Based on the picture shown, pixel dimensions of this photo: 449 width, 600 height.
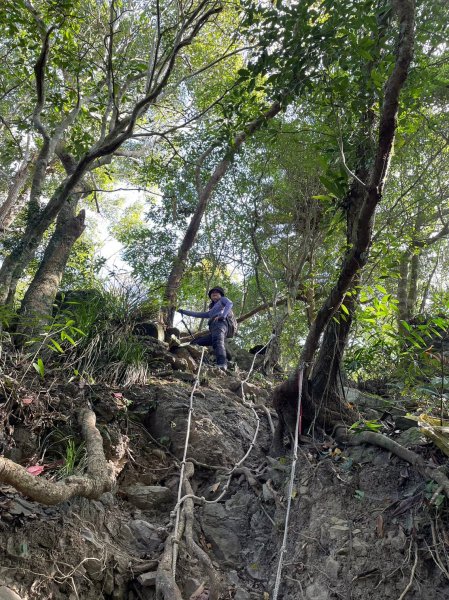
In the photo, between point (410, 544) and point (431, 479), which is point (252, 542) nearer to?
point (410, 544)

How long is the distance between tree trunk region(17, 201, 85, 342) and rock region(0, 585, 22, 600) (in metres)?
2.70

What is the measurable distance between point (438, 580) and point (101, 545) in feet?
6.93

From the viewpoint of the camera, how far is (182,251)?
8898 millimetres

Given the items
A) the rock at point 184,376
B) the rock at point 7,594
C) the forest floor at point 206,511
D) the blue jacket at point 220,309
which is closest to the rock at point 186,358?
the rock at point 184,376

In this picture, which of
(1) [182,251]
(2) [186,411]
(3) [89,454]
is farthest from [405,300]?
(3) [89,454]

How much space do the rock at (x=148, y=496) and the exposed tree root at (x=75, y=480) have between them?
0.95 feet

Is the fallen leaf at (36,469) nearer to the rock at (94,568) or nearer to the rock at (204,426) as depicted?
the rock at (94,568)

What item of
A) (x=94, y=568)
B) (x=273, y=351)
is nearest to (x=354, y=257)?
(x=94, y=568)

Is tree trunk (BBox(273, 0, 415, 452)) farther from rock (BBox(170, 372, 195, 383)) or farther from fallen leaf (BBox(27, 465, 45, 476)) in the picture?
fallen leaf (BBox(27, 465, 45, 476))

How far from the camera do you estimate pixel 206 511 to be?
3.75 meters

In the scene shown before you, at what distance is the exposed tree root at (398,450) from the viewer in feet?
9.82

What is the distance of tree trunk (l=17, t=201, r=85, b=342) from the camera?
16.7ft

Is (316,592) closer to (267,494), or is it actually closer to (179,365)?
(267,494)

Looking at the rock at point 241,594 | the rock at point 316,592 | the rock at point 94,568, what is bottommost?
the rock at point 94,568
